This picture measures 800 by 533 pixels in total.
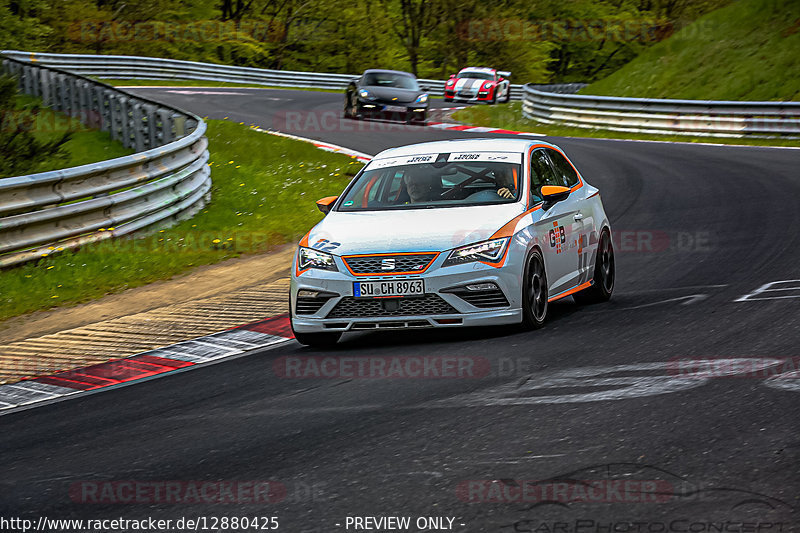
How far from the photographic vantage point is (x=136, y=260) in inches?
523

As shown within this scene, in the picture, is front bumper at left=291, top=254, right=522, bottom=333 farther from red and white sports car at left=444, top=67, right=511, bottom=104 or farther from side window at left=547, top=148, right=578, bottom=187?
red and white sports car at left=444, top=67, right=511, bottom=104

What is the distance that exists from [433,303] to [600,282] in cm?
253

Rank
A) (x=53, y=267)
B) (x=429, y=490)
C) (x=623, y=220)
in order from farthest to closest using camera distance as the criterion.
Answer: (x=623, y=220), (x=53, y=267), (x=429, y=490)

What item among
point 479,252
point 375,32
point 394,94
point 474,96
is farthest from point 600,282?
point 375,32

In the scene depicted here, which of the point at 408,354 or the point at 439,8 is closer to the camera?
the point at 408,354

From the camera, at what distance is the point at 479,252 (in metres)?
8.56

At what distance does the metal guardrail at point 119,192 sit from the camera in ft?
40.3

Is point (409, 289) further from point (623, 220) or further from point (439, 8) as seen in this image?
point (439, 8)

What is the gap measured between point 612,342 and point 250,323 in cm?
345

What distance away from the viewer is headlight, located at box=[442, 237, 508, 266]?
851 cm

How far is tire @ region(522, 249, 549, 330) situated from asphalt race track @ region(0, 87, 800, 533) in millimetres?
122

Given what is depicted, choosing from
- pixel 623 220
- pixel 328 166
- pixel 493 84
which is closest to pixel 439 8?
pixel 493 84
